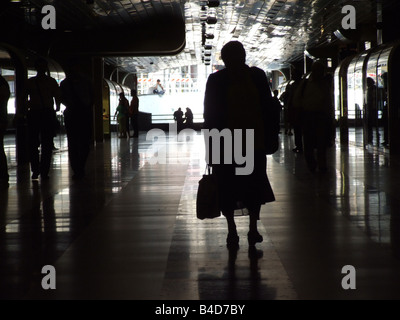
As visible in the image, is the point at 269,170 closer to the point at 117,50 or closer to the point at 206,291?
the point at 206,291

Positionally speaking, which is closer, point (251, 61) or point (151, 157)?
point (151, 157)

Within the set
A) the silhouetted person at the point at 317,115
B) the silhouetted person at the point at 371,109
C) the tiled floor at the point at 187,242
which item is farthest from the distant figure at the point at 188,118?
the tiled floor at the point at 187,242

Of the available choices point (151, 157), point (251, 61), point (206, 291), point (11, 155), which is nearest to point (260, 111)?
point (206, 291)

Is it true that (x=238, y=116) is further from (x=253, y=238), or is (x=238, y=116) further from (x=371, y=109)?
(x=371, y=109)

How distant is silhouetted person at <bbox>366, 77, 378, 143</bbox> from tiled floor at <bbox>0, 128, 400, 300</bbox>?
6.27 meters

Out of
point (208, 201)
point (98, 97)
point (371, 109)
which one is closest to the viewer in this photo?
point (208, 201)

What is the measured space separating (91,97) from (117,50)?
34.8ft

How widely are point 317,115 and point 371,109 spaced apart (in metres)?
5.94

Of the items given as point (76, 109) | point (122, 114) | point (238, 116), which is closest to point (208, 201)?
point (238, 116)

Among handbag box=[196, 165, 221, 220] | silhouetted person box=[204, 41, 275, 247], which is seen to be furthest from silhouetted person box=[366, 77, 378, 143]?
handbag box=[196, 165, 221, 220]

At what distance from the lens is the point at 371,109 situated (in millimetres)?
17391

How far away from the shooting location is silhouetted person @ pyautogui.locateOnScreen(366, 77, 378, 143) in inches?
668

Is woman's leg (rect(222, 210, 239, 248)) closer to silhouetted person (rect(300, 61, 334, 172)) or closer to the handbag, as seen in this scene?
the handbag
